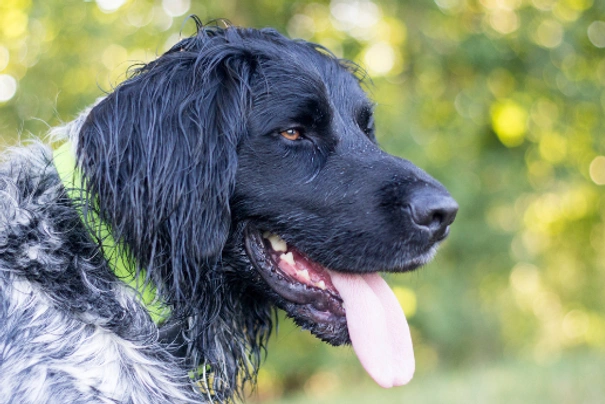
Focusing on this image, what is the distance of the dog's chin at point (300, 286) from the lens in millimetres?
2736

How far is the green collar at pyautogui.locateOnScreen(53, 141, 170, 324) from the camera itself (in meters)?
2.52

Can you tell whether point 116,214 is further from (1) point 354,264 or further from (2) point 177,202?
(1) point 354,264

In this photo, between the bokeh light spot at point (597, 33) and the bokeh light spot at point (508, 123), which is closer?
the bokeh light spot at point (597, 33)

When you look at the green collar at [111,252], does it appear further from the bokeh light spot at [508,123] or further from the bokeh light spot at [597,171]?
the bokeh light spot at [597,171]

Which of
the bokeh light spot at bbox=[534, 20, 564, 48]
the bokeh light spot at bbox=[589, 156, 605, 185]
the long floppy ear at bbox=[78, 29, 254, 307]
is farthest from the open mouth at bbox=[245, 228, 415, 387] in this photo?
the bokeh light spot at bbox=[589, 156, 605, 185]

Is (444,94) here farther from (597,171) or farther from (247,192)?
(247,192)

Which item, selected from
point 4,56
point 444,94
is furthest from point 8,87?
point 444,94

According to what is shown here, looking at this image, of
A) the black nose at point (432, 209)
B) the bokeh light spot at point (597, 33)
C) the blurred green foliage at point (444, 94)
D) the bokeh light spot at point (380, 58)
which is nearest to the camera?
the black nose at point (432, 209)

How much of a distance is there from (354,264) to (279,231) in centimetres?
36

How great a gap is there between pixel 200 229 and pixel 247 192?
10.7 inches

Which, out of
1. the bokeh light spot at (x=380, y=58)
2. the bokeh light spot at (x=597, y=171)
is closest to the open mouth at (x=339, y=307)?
the bokeh light spot at (x=380, y=58)

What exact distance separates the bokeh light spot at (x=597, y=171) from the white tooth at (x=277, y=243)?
38.7ft

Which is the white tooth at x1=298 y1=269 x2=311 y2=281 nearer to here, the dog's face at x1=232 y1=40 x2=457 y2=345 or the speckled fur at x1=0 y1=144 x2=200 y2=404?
the dog's face at x1=232 y1=40 x2=457 y2=345

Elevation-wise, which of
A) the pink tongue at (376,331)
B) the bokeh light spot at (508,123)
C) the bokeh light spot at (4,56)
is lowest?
the bokeh light spot at (508,123)
